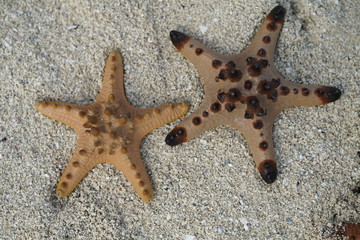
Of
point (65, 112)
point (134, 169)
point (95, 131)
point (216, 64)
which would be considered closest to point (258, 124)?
point (216, 64)

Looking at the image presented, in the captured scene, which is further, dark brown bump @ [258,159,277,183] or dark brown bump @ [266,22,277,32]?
dark brown bump @ [266,22,277,32]

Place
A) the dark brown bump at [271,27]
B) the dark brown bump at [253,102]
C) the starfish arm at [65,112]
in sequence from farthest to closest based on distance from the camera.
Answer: the dark brown bump at [271,27] → the starfish arm at [65,112] → the dark brown bump at [253,102]

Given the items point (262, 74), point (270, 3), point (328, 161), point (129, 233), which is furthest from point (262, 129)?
point (129, 233)

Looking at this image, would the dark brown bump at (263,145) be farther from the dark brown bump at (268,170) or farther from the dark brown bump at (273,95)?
the dark brown bump at (273,95)

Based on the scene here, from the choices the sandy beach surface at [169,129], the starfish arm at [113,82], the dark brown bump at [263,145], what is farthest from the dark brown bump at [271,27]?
the starfish arm at [113,82]

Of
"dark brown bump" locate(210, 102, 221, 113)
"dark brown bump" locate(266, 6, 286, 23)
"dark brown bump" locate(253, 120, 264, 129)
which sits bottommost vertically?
"dark brown bump" locate(210, 102, 221, 113)

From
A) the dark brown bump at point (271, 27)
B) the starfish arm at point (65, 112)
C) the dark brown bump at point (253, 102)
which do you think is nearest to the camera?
the dark brown bump at point (253, 102)

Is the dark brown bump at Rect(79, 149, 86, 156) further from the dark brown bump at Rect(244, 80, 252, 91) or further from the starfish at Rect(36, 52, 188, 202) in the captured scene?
the dark brown bump at Rect(244, 80, 252, 91)

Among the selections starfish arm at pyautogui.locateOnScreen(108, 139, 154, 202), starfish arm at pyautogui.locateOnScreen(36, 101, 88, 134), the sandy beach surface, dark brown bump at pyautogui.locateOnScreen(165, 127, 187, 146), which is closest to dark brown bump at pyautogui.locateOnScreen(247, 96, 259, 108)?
the sandy beach surface
